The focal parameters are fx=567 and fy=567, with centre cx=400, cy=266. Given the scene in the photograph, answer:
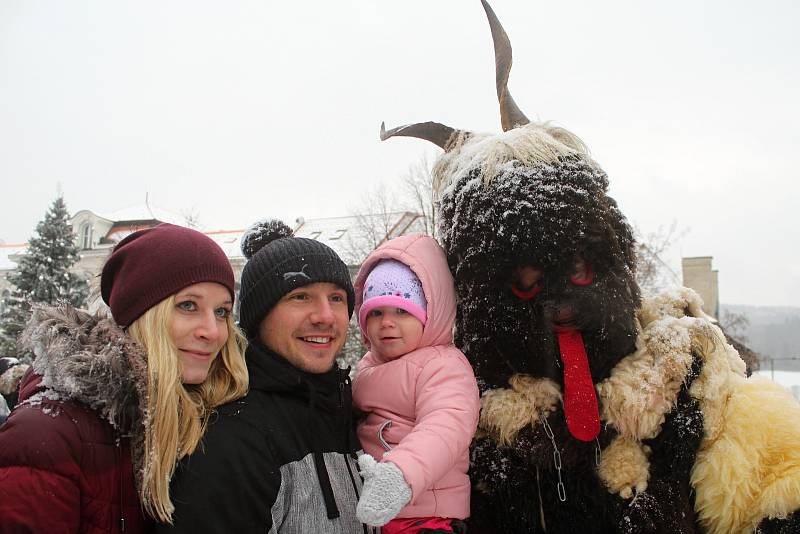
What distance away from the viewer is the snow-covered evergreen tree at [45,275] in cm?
1858

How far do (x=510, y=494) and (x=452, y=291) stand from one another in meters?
0.82

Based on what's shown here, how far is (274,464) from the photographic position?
189 centimetres

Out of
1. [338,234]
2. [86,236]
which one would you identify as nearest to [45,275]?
[86,236]

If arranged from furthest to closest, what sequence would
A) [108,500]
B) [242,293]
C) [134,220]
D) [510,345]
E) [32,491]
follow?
[134,220] < [242,293] < [510,345] < [108,500] < [32,491]

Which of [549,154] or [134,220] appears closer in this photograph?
[549,154]

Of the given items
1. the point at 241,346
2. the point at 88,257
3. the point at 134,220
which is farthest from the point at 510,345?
the point at 134,220

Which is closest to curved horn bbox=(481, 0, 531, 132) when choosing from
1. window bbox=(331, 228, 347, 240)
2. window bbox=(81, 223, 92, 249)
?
window bbox=(331, 228, 347, 240)

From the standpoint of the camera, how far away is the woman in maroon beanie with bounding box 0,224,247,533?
154 cm

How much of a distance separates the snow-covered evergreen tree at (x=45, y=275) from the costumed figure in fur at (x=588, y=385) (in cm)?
1963

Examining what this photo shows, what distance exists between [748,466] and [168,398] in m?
2.00

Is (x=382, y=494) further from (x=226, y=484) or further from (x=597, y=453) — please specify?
(x=597, y=453)

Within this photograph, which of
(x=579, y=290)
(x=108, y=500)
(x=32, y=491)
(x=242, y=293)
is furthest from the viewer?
(x=242, y=293)

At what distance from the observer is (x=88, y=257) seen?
81.6 feet

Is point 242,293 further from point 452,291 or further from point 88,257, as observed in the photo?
point 88,257
